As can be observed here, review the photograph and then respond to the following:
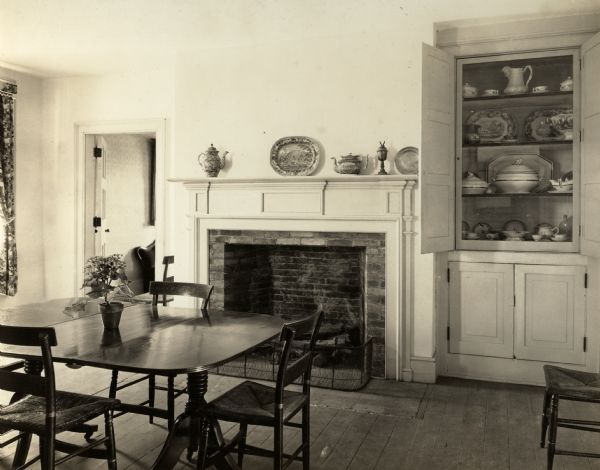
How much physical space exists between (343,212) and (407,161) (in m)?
0.63

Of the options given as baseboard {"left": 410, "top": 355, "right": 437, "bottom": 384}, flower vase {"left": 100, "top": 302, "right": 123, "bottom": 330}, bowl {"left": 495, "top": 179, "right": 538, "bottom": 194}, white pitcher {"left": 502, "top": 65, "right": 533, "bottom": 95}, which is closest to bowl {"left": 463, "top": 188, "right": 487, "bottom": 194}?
bowl {"left": 495, "top": 179, "right": 538, "bottom": 194}

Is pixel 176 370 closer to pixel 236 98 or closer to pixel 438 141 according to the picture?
pixel 438 141

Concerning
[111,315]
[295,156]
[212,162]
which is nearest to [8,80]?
[212,162]

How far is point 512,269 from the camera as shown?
4340 millimetres

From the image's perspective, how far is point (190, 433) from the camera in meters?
2.69

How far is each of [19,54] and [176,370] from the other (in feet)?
14.1

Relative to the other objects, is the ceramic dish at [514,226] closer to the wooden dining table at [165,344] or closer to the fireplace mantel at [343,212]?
the fireplace mantel at [343,212]

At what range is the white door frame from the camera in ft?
18.6

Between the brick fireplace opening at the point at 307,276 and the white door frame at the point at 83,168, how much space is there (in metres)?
1.05

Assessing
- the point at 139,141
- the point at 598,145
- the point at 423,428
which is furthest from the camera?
the point at 139,141

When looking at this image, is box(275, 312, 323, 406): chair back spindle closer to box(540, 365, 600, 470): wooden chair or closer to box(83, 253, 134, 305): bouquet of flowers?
box(83, 253, 134, 305): bouquet of flowers

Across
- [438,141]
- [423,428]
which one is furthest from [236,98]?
[423,428]

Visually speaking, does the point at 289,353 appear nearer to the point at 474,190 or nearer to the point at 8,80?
the point at 474,190

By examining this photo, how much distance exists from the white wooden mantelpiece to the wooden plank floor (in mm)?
1363
